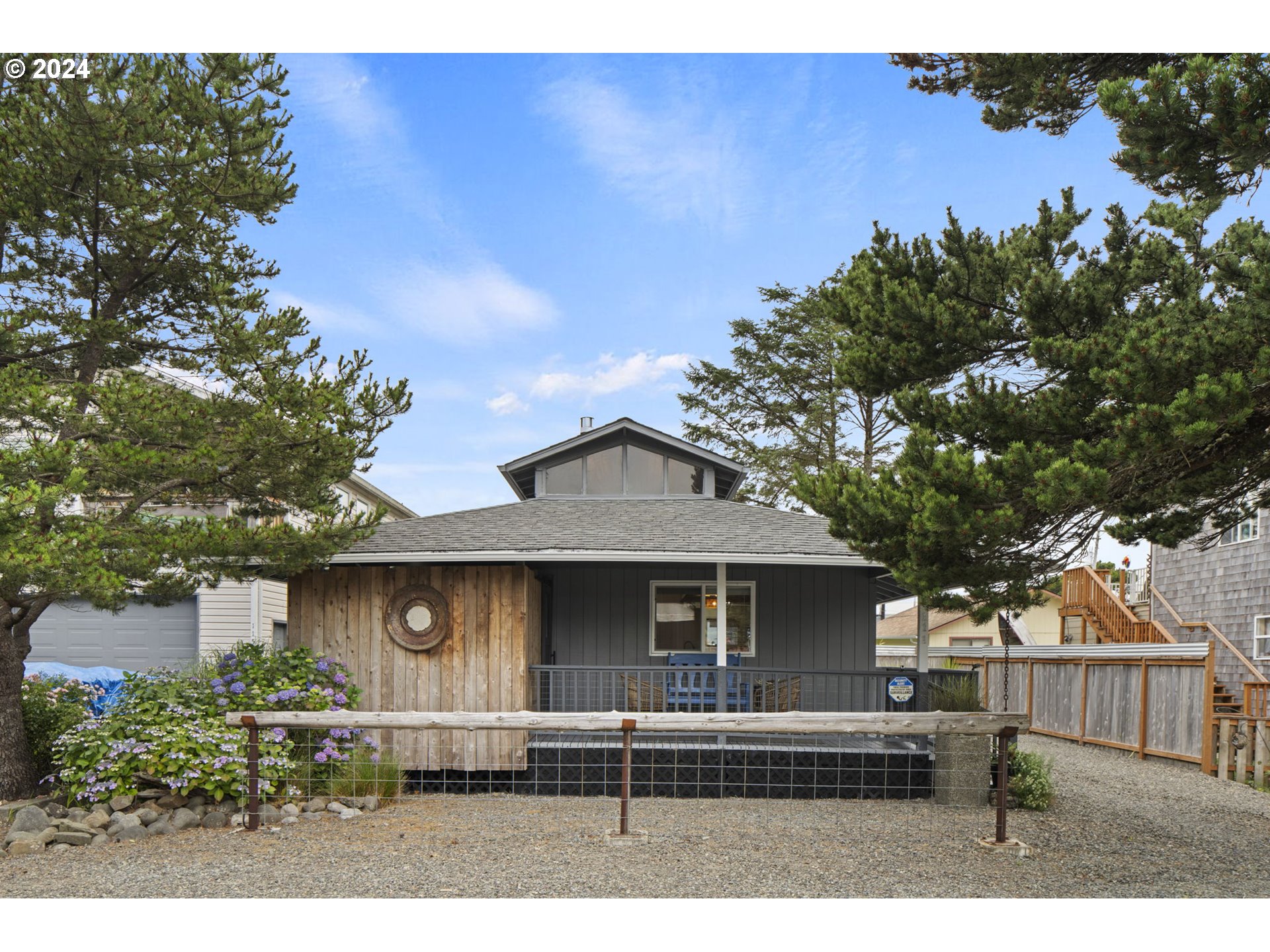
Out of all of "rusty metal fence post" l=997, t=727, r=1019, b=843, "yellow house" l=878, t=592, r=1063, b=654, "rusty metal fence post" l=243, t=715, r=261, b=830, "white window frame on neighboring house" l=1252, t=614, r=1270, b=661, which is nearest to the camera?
"rusty metal fence post" l=997, t=727, r=1019, b=843

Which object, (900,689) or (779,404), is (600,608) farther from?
(779,404)

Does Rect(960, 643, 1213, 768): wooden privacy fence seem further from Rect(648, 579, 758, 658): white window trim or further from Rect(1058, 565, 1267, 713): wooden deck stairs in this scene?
Rect(648, 579, 758, 658): white window trim

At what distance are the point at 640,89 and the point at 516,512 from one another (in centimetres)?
702

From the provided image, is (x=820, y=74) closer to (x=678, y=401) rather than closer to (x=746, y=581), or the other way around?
(x=746, y=581)

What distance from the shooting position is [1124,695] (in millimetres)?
14320

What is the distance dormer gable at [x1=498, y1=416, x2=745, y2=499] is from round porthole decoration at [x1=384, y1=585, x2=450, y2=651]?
13.5ft

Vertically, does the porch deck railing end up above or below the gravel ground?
above

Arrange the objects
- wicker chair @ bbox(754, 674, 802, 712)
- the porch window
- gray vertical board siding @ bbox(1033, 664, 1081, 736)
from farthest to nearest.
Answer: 1. the porch window
2. gray vertical board siding @ bbox(1033, 664, 1081, 736)
3. wicker chair @ bbox(754, 674, 802, 712)

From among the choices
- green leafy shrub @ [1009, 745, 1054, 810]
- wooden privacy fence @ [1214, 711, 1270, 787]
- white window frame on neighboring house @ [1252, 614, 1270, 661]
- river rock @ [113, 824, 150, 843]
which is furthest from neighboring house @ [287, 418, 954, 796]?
white window frame on neighboring house @ [1252, 614, 1270, 661]

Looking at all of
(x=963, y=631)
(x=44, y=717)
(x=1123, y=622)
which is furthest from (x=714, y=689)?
(x=963, y=631)

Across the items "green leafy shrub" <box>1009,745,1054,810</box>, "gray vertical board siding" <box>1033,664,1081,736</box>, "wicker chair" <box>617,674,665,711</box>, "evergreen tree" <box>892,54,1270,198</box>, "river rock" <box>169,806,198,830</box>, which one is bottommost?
"gray vertical board siding" <box>1033,664,1081,736</box>

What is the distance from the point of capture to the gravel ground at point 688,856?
6.09 metres

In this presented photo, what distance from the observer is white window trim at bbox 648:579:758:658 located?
41.5 feet

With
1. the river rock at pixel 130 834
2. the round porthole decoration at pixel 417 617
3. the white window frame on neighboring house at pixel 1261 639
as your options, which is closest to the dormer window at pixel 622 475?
the round porthole decoration at pixel 417 617
